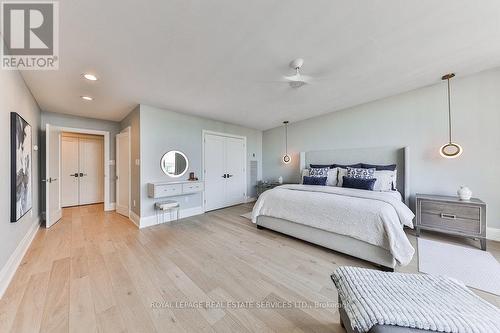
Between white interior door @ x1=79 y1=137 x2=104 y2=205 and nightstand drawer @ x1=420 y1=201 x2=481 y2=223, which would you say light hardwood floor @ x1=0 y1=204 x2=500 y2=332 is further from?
white interior door @ x1=79 y1=137 x2=104 y2=205

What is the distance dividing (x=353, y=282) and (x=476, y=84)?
4026mm

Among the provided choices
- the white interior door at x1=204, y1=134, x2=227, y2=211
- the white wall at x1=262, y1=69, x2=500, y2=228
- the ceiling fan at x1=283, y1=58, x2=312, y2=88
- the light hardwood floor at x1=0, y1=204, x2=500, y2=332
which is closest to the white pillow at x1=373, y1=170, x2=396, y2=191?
the white wall at x1=262, y1=69, x2=500, y2=228

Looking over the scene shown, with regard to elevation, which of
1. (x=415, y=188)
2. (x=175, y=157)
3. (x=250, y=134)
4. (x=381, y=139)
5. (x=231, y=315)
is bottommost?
(x=231, y=315)

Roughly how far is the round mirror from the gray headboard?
3201 millimetres

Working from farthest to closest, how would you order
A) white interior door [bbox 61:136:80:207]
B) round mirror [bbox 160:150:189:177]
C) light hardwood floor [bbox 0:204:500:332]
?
white interior door [bbox 61:136:80:207] → round mirror [bbox 160:150:189:177] → light hardwood floor [bbox 0:204:500:332]

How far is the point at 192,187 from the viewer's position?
3973mm

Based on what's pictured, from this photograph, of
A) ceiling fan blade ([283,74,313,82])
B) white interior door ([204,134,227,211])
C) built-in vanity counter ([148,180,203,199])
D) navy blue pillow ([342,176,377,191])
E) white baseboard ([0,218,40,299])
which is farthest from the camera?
white interior door ([204,134,227,211])

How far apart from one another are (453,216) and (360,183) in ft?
4.20

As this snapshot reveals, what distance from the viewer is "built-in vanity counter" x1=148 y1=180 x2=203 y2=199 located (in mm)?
3422

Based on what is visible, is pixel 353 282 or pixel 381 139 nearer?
pixel 353 282

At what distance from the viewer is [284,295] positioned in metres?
1.68

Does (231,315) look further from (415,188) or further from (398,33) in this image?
(415,188)

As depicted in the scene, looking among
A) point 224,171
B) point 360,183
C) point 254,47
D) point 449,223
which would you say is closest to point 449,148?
point 449,223

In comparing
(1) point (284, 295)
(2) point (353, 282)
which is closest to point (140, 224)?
(1) point (284, 295)
